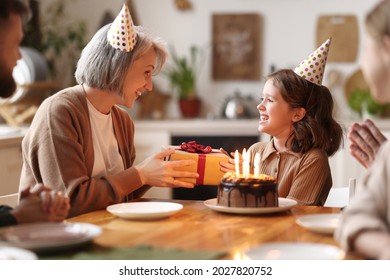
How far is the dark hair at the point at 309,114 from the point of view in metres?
2.30

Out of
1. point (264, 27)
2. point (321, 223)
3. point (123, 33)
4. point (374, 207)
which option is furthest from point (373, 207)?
point (264, 27)

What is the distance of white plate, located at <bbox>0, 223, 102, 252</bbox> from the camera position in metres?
1.25

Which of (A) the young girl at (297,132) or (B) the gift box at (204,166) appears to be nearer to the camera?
(B) the gift box at (204,166)

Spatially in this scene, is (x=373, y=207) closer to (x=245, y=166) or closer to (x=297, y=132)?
(x=245, y=166)

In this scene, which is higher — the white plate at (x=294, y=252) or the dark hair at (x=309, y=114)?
the dark hair at (x=309, y=114)

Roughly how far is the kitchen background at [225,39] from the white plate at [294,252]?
125 inches

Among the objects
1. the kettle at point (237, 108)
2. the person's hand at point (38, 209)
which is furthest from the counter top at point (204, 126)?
the person's hand at point (38, 209)

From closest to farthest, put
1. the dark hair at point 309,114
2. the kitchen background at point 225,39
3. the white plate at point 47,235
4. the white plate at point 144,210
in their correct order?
the white plate at point 47,235 → the white plate at point 144,210 → the dark hair at point 309,114 → the kitchen background at point 225,39

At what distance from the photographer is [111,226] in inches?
60.6

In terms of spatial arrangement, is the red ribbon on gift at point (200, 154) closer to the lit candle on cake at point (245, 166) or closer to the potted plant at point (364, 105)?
the lit candle on cake at point (245, 166)

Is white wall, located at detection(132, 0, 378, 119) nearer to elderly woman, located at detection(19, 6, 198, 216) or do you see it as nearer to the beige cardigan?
elderly woman, located at detection(19, 6, 198, 216)

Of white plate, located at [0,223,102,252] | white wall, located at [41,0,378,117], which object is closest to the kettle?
white wall, located at [41,0,378,117]

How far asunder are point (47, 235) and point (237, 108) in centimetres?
323

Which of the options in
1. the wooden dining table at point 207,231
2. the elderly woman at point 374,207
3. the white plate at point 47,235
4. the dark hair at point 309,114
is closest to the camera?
the elderly woman at point 374,207
